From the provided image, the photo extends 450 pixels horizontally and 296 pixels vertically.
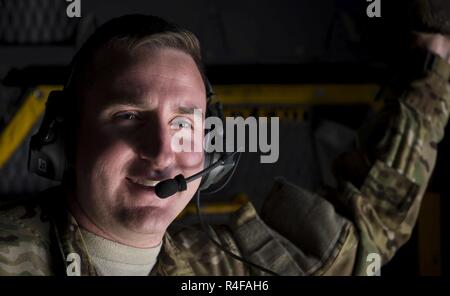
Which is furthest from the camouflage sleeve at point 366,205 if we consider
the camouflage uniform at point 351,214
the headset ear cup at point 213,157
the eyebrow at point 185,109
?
the eyebrow at point 185,109

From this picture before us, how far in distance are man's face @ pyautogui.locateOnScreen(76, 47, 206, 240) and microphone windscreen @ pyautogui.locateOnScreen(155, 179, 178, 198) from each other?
2.4 inches

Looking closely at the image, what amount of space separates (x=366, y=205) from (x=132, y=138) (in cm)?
45

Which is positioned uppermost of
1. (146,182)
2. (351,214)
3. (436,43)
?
(436,43)

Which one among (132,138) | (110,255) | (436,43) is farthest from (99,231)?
(436,43)

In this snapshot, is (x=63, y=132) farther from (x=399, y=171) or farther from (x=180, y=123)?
(x=399, y=171)

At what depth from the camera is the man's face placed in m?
0.84

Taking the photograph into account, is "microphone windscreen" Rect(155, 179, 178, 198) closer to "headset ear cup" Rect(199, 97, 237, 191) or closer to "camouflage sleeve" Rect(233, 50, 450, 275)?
"headset ear cup" Rect(199, 97, 237, 191)

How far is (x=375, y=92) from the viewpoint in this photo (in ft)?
4.39

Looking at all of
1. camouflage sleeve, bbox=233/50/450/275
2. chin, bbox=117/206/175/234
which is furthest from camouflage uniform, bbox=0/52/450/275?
chin, bbox=117/206/175/234

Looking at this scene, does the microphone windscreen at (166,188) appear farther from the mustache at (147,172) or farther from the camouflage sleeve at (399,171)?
the camouflage sleeve at (399,171)

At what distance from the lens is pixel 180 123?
0.88 meters

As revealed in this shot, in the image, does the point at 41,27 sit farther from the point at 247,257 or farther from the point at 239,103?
the point at 247,257
